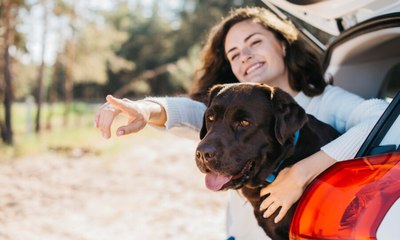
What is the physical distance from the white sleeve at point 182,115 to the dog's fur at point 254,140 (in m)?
0.29

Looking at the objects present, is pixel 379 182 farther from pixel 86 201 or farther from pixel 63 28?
pixel 63 28

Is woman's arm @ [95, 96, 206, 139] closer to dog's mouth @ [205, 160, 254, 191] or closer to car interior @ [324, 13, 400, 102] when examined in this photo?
dog's mouth @ [205, 160, 254, 191]

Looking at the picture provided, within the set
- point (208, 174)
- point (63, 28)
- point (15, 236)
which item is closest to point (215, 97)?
point (208, 174)

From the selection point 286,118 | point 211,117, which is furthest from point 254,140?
point 211,117

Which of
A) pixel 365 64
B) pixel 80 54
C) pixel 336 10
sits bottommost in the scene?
pixel 80 54

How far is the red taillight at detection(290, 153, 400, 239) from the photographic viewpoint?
1369 mm

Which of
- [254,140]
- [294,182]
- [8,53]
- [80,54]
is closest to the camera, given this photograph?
[294,182]

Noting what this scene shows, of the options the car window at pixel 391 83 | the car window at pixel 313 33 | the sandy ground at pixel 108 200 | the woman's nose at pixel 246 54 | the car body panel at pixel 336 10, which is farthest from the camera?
the sandy ground at pixel 108 200

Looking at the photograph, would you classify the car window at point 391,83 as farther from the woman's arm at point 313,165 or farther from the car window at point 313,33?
the woman's arm at point 313,165

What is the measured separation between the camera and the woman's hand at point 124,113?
6.80 ft

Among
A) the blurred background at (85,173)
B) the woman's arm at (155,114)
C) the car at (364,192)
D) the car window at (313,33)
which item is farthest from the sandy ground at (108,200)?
the car at (364,192)

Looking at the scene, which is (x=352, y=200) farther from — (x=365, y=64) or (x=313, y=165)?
(x=365, y=64)

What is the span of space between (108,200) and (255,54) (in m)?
4.95

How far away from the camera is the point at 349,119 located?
99.2 inches
